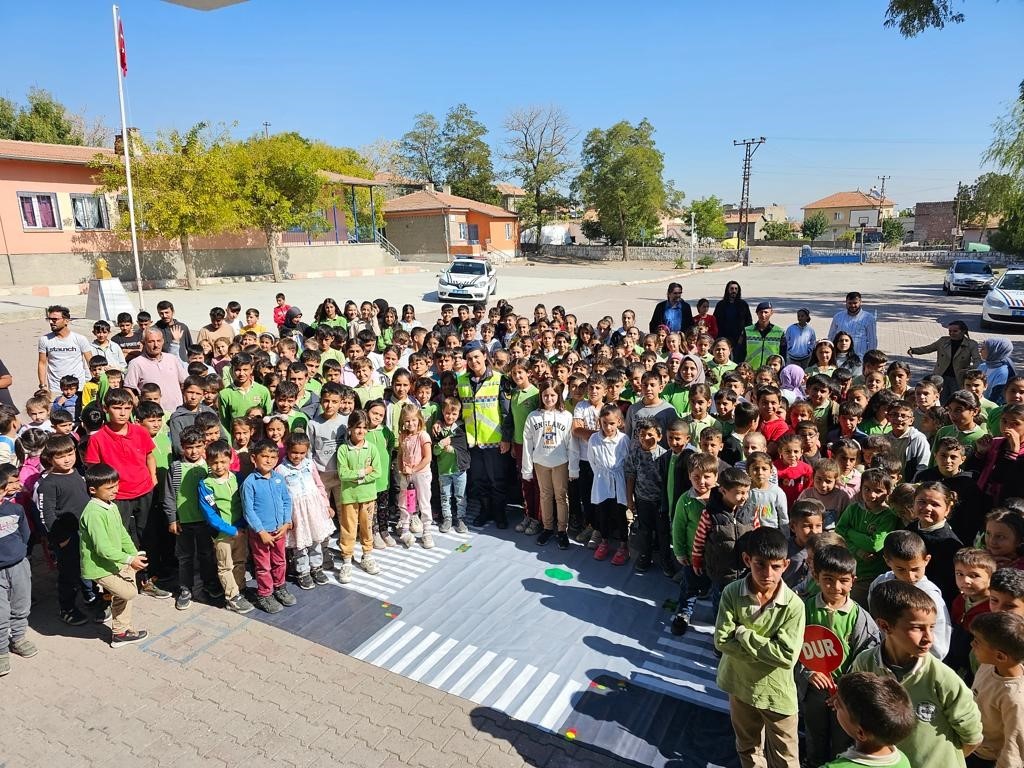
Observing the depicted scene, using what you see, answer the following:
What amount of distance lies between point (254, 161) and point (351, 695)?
2746 centimetres

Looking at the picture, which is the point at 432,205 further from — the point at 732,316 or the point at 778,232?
the point at 778,232

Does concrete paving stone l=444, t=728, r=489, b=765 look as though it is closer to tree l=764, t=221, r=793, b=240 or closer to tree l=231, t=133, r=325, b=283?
tree l=231, t=133, r=325, b=283

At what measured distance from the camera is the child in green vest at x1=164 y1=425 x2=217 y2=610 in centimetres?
461

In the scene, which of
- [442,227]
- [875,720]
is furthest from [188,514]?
[442,227]

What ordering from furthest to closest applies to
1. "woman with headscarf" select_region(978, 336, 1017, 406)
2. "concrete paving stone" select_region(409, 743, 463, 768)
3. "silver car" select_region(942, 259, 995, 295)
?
"silver car" select_region(942, 259, 995, 295) < "woman with headscarf" select_region(978, 336, 1017, 406) < "concrete paving stone" select_region(409, 743, 463, 768)

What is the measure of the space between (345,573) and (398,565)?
18.6 inches

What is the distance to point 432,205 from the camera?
4591cm

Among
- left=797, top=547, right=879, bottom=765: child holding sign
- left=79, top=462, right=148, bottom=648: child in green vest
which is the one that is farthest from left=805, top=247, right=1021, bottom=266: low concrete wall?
left=79, top=462, right=148, bottom=648: child in green vest

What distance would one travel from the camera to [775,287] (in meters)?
31.7

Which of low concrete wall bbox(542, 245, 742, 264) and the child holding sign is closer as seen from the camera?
the child holding sign

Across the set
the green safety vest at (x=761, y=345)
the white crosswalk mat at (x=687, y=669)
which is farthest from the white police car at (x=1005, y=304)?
the white crosswalk mat at (x=687, y=669)

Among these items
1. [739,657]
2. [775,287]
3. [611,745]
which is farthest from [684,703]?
[775,287]

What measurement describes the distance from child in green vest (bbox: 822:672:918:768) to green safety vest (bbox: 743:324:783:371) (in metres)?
5.98

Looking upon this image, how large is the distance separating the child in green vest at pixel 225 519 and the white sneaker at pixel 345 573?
70cm
